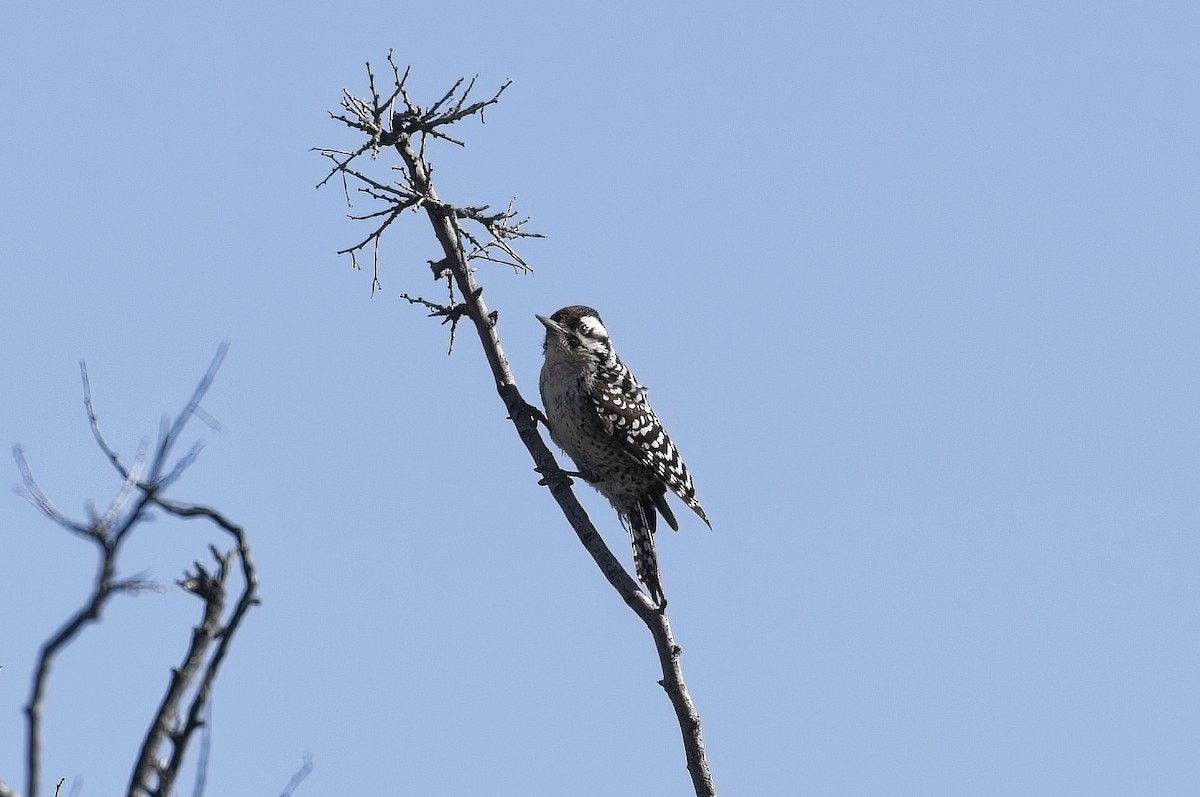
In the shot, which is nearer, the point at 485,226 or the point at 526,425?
the point at 485,226

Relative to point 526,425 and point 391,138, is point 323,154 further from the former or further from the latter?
point 526,425

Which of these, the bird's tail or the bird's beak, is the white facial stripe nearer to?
the bird's beak

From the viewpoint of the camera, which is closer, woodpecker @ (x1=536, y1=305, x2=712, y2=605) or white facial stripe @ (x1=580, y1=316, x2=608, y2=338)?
woodpecker @ (x1=536, y1=305, x2=712, y2=605)

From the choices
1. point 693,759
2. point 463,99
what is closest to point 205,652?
point 693,759

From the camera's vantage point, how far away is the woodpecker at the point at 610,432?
9391 mm

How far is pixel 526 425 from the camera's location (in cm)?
804

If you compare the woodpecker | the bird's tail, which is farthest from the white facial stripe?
the bird's tail

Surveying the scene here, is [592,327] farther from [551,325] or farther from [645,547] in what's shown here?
[645,547]

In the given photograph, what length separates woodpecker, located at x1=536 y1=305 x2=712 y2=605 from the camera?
9391 mm

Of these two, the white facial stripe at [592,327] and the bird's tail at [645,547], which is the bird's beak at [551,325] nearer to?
the white facial stripe at [592,327]

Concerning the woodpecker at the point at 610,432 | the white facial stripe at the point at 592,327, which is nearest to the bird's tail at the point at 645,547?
the woodpecker at the point at 610,432

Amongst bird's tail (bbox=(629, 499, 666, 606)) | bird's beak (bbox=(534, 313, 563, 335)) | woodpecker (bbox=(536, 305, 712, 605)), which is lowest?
bird's tail (bbox=(629, 499, 666, 606))

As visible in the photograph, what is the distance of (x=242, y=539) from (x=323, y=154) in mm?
3856

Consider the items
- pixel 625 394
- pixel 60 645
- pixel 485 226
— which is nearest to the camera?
pixel 60 645
